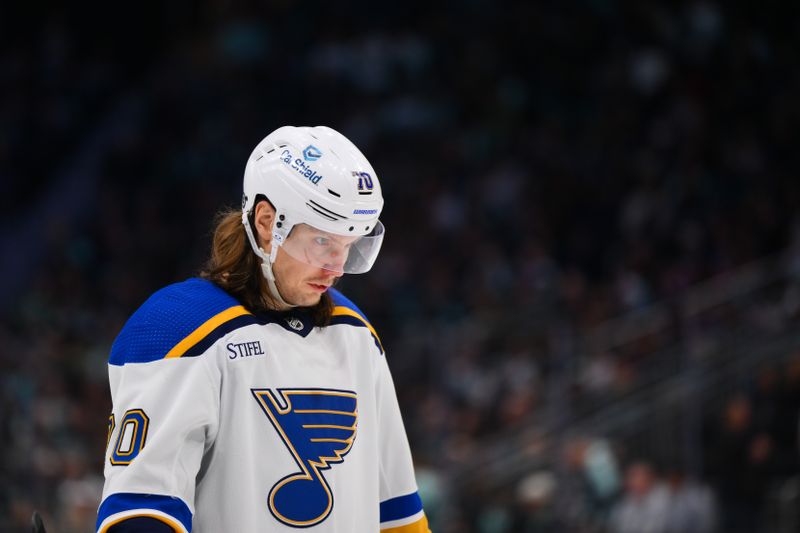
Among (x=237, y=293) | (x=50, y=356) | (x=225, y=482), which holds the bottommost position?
(x=50, y=356)

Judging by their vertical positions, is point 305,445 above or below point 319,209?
below

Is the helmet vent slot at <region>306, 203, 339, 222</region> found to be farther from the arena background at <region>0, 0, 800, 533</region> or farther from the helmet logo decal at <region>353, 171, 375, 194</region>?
the arena background at <region>0, 0, 800, 533</region>

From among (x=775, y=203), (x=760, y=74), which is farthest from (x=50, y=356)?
(x=760, y=74)

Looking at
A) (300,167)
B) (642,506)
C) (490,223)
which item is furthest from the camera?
(490,223)

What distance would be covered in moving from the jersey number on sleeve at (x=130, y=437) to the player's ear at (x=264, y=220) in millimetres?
470

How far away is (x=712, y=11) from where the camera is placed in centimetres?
1110

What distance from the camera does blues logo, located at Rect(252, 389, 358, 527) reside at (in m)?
2.46

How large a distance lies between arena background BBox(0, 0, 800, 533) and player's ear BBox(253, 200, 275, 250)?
185 inches

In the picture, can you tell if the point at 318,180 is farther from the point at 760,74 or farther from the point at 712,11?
the point at 712,11

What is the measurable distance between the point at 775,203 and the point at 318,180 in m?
7.28

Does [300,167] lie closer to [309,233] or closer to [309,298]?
[309,233]

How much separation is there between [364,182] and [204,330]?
464 millimetres

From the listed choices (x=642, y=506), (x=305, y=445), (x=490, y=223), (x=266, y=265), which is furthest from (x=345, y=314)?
(x=490, y=223)

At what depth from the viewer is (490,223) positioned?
11.0 metres
